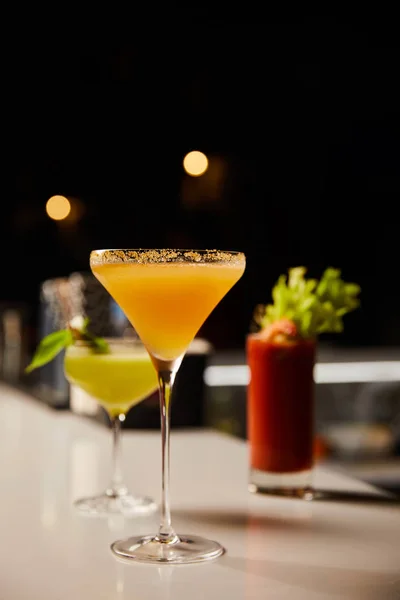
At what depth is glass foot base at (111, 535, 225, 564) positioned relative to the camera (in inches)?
35.1

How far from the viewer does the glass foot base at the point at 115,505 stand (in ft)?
3.72

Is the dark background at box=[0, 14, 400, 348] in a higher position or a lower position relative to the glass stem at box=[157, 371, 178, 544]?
higher

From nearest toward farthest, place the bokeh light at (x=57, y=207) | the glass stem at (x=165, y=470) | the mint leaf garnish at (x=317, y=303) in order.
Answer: the glass stem at (x=165, y=470) → the mint leaf garnish at (x=317, y=303) → the bokeh light at (x=57, y=207)

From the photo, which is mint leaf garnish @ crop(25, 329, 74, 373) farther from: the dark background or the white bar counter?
the dark background

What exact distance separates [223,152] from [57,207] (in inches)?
40.4

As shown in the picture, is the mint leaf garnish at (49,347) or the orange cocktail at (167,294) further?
the mint leaf garnish at (49,347)

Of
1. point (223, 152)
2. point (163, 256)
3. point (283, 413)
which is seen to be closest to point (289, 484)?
point (283, 413)

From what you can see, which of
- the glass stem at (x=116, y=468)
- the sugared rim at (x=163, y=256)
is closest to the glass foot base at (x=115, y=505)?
the glass stem at (x=116, y=468)

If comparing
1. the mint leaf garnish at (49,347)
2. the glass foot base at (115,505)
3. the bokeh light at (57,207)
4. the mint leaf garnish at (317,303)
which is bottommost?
the glass foot base at (115,505)

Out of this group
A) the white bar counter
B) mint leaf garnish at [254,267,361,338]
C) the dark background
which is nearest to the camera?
the white bar counter

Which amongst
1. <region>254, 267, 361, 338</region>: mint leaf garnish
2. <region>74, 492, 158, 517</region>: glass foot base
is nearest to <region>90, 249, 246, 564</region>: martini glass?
<region>74, 492, 158, 517</region>: glass foot base

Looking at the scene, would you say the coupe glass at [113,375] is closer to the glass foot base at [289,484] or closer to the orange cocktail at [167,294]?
the glass foot base at [289,484]

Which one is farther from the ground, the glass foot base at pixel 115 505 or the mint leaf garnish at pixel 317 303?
the mint leaf garnish at pixel 317 303

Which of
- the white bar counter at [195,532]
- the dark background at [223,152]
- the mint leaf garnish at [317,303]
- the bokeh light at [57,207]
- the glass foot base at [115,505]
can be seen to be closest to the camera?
the white bar counter at [195,532]
